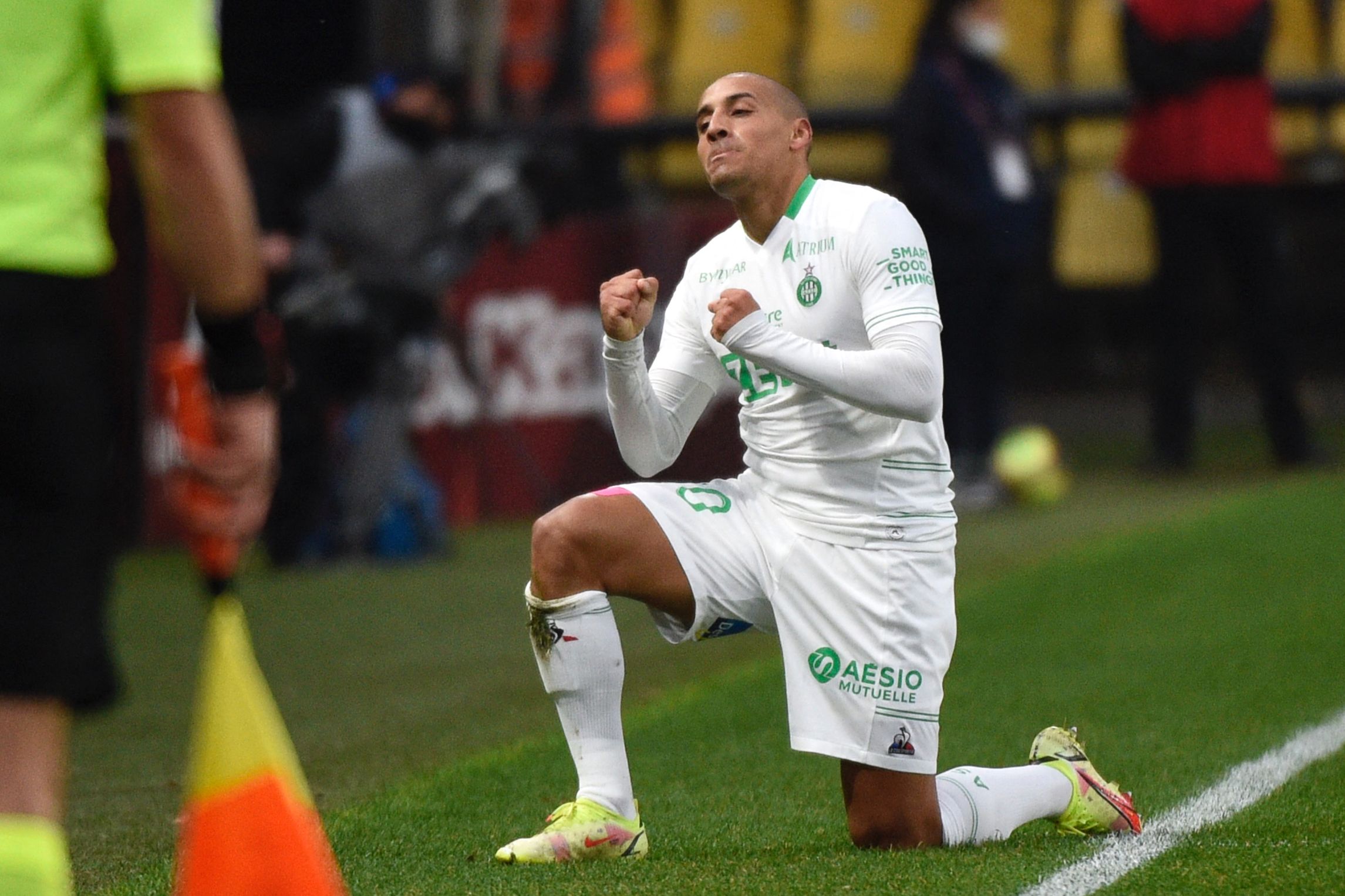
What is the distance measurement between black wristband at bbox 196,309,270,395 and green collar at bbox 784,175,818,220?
83.5 inches

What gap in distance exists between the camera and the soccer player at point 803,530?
13.3 feet

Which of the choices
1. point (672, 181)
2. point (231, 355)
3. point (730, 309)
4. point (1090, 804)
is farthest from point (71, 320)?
point (672, 181)

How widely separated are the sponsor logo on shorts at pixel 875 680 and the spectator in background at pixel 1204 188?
790 centimetres

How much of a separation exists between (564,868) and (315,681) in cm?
298

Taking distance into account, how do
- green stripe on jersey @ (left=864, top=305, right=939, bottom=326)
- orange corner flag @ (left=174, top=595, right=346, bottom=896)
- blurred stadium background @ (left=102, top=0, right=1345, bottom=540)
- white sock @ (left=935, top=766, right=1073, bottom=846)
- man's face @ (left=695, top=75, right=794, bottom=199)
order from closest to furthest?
orange corner flag @ (left=174, top=595, right=346, bottom=896) < green stripe on jersey @ (left=864, top=305, right=939, bottom=326) < white sock @ (left=935, top=766, right=1073, bottom=846) < man's face @ (left=695, top=75, right=794, bottom=199) < blurred stadium background @ (left=102, top=0, right=1345, bottom=540)

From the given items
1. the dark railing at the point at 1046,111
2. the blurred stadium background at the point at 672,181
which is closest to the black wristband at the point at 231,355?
the blurred stadium background at the point at 672,181

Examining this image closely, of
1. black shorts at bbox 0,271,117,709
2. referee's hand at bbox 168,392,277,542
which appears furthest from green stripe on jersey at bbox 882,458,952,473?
black shorts at bbox 0,271,117,709

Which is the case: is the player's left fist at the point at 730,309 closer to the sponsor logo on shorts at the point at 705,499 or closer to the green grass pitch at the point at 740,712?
the sponsor logo on shorts at the point at 705,499

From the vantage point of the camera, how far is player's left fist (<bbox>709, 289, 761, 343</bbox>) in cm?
395

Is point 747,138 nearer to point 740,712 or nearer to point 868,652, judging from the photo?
point 868,652

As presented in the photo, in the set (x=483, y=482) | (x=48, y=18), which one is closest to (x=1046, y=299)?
(x=483, y=482)

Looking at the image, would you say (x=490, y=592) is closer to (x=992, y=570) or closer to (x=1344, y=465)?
(x=992, y=570)

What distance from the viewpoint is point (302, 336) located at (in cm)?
919

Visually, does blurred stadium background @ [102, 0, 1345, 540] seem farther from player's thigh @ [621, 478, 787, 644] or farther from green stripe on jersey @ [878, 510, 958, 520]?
green stripe on jersey @ [878, 510, 958, 520]
